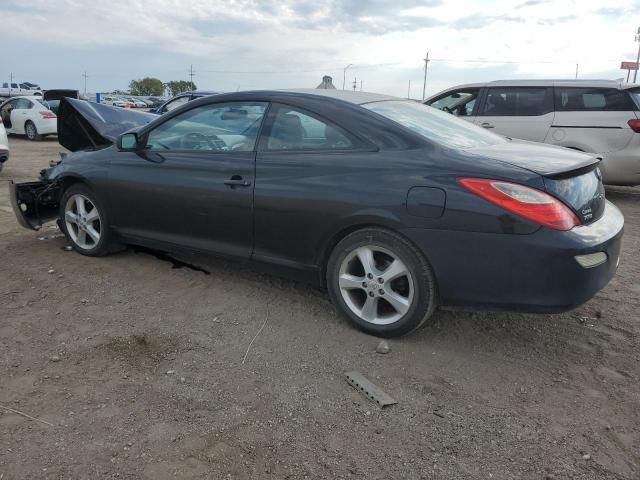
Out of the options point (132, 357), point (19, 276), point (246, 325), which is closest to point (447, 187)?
point (246, 325)

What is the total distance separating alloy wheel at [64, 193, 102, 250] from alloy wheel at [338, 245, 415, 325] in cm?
246

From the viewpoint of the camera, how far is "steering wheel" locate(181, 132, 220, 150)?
404 cm

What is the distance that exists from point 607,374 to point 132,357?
2.66 meters

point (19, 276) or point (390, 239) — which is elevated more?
point (390, 239)

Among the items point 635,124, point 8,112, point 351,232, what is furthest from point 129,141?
point 8,112

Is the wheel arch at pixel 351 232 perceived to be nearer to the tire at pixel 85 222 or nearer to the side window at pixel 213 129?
the side window at pixel 213 129

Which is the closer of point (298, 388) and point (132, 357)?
point (298, 388)

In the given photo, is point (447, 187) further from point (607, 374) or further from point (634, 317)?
point (634, 317)

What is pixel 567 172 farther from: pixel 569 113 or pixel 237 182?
pixel 569 113

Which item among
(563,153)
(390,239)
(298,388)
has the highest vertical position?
(563,153)

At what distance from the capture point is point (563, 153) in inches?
133

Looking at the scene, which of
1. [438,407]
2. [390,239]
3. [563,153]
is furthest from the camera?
[563,153]

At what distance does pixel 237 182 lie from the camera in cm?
371

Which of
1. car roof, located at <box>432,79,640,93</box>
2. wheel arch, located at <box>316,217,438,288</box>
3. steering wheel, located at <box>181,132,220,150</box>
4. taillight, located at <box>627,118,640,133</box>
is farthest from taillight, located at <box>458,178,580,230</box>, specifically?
car roof, located at <box>432,79,640,93</box>
